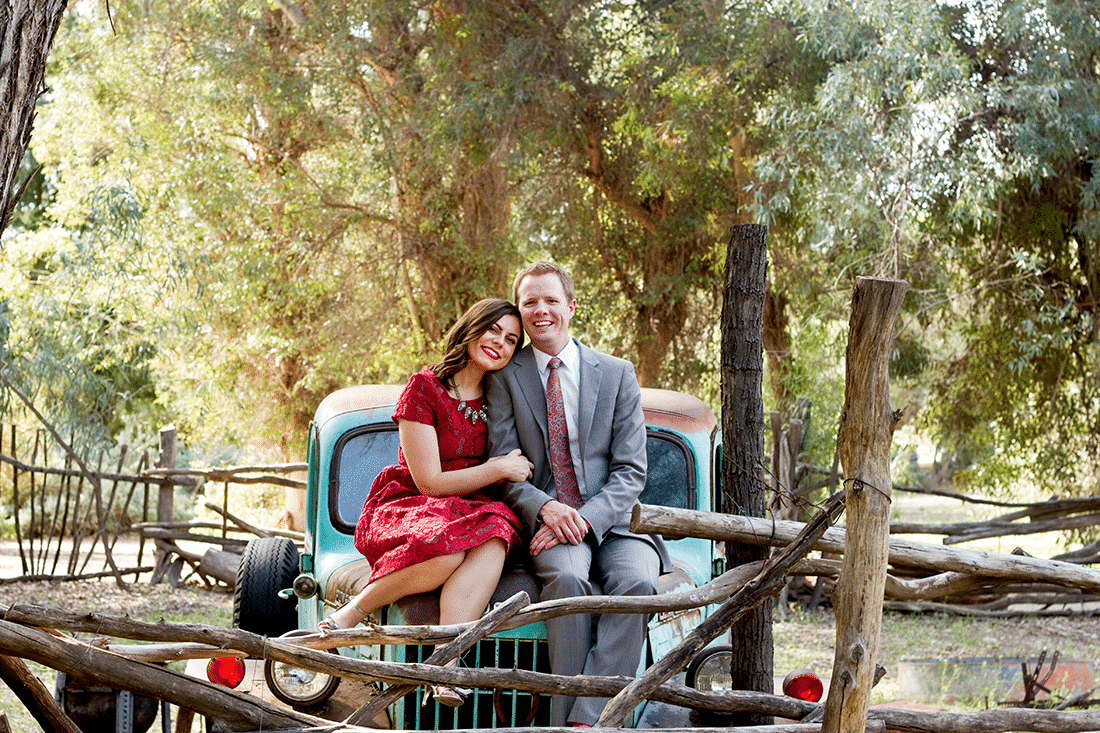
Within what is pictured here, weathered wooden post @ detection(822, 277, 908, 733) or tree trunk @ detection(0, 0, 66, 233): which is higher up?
tree trunk @ detection(0, 0, 66, 233)

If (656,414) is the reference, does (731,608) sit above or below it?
below

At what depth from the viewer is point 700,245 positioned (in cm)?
1245

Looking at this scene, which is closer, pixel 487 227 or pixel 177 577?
pixel 177 577

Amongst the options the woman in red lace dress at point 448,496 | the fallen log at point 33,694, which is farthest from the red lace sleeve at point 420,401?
the fallen log at point 33,694

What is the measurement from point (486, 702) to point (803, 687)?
1.26 meters

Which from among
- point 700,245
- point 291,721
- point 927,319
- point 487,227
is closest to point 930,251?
point 927,319

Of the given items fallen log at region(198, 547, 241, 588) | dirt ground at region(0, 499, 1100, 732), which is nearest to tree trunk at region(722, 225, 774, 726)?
dirt ground at region(0, 499, 1100, 732)

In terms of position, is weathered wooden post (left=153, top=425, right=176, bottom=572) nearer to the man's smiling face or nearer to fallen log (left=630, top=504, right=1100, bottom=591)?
the man's smiling face

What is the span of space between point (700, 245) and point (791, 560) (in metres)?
9.55

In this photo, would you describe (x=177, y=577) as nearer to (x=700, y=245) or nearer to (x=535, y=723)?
(x=700, y=245)

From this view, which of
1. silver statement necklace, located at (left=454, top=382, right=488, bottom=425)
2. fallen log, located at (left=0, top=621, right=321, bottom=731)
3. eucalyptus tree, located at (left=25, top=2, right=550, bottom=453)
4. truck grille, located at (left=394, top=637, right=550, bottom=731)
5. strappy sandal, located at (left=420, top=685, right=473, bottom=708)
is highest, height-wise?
eucalyptus tree, located at (left=25, top=2, right=550, bottom=453)

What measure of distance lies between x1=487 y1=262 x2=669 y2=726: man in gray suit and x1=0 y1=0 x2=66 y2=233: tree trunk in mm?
1984

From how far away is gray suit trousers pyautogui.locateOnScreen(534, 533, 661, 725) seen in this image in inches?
152

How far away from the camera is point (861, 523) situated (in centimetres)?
297
